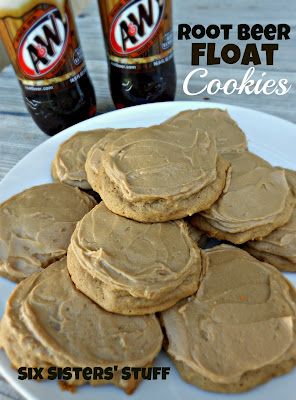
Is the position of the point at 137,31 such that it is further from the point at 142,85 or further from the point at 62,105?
the point at 62,105

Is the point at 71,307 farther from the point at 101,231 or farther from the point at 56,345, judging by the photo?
the point at 101,231

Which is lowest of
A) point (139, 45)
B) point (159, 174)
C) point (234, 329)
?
point (234, 329)

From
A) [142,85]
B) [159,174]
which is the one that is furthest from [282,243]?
[142,85]

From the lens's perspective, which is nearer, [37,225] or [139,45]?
[37,225]

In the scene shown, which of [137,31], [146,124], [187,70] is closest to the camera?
[137,31]

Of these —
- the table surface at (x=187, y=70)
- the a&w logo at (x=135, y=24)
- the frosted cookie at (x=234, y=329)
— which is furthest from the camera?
the table surface at (x=187, y=70)

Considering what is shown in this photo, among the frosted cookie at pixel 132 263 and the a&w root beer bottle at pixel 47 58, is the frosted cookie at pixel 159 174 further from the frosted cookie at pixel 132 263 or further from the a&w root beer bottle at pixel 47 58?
the a&w root beer bottle at pixel 47 58

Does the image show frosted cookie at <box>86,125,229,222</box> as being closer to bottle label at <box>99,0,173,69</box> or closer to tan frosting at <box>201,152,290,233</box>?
tan frosting at <box>201,152,290,233</box>

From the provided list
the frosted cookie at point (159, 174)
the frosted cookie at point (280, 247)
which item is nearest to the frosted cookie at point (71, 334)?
the frosted cookie at point (159, 174)
